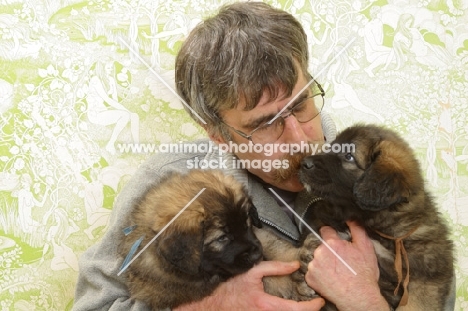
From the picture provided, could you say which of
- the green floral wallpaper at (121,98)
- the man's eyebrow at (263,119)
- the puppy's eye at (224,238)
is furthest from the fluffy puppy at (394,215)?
the green floral wallpaper at (121,98)

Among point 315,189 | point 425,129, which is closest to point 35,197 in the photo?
point 315,189

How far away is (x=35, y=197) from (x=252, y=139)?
1.18 m

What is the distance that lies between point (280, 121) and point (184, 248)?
663mm

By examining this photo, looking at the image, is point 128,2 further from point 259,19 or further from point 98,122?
point 259,19

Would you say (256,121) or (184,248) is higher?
(256,121)

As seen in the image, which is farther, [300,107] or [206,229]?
[300,107]

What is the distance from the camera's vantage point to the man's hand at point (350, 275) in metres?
1.67

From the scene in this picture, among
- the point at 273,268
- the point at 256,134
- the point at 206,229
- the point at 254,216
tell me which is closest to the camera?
the point at 206,229

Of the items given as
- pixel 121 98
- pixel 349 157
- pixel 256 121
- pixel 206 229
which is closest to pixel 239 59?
pixel 256 121

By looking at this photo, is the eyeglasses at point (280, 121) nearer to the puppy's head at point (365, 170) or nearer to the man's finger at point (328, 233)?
the puppy's head at point (365, 170)

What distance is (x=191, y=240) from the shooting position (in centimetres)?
156

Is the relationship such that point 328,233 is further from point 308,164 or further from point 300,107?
point 300,107

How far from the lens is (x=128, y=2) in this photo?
95.0 inches

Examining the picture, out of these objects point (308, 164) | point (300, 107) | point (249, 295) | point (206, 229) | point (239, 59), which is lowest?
point (249, 295)
